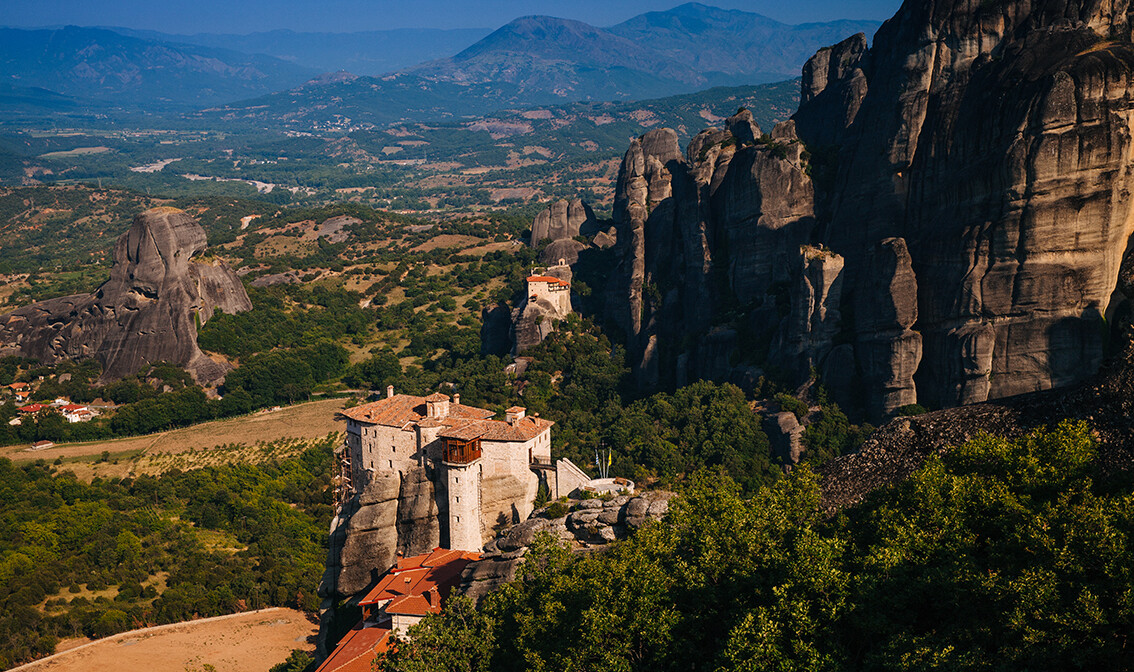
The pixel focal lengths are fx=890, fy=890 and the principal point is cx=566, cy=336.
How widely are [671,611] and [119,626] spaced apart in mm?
34395

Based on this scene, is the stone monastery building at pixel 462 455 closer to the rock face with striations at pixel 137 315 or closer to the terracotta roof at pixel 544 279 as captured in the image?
the terracotta roof at pixel 544 279

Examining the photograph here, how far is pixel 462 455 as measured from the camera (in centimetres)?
3969

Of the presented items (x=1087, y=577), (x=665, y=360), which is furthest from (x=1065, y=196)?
(x=665, y=360)

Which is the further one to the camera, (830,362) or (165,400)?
(165,400)

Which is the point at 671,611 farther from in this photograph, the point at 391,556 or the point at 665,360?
the point at 665,360

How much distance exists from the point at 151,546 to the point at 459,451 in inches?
1014

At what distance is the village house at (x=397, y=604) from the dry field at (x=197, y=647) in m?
8.10

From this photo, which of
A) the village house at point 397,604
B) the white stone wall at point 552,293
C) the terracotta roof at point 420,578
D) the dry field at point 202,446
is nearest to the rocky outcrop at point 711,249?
the white stone wall at point 552,293

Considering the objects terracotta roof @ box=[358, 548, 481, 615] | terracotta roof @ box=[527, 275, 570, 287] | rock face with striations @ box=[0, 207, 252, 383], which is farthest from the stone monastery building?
rock face with striations @ box=[0, 207, 252, 383]

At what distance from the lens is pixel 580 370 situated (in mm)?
69188

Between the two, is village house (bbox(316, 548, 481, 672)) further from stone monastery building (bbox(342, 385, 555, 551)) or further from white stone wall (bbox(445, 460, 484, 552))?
stone monastery building (bbox(342, 385, 555, 551))

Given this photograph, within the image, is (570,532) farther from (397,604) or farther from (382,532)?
(382,532)

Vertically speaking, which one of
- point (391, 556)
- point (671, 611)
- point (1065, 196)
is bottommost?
point (391, 556)

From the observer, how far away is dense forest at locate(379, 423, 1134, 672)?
1717 centimetres
